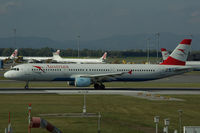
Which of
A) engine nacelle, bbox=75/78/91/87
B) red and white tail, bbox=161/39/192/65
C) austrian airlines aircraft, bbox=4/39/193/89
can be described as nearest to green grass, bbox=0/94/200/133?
engine nacelle, bbox=75/78/91/87

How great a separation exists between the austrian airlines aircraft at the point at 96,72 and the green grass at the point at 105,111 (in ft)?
32.7

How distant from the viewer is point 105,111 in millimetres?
33938

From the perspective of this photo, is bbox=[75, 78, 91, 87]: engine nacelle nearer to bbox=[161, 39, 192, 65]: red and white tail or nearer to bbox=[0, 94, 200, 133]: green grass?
bbox=[0, 94, 200, 133]: green grass

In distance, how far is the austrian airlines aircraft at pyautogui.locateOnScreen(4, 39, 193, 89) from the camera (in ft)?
180

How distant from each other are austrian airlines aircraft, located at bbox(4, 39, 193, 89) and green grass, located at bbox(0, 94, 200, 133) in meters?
9.98

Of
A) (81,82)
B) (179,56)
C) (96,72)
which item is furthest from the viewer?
(179,56)

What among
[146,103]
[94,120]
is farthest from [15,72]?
Answer: [94,120]

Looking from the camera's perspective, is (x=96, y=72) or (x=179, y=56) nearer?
(x=96, y=72)

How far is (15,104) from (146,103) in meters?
14.1

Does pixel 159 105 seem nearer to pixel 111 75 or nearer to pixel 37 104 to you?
pixel 37 104

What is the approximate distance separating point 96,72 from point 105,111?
923 inches

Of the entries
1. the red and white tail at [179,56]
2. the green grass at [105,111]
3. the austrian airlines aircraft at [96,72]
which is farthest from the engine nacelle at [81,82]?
the red and white tail at [179,56]

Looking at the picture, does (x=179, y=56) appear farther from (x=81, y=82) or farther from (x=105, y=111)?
(x=105, y=111)

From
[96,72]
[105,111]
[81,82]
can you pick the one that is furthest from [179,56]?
[105,111]
